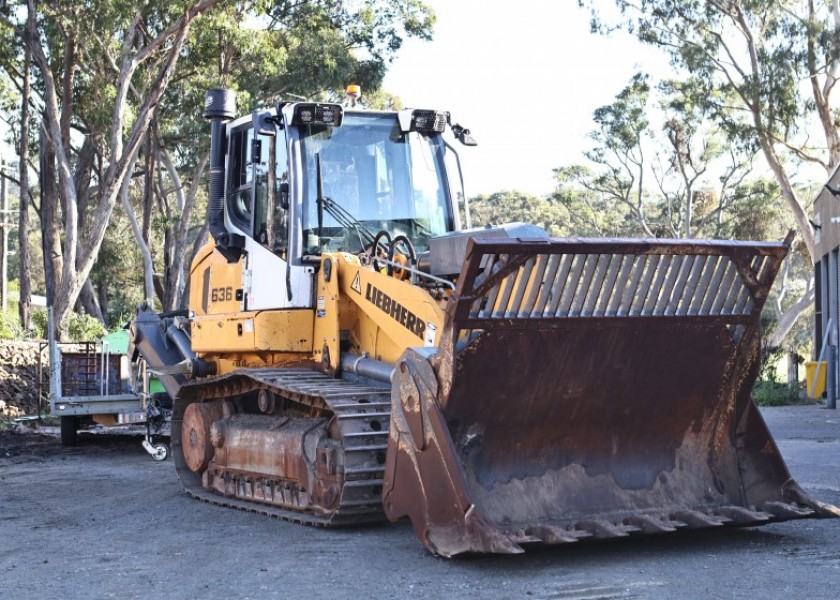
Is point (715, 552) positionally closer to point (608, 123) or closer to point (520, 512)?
point (520, 512)

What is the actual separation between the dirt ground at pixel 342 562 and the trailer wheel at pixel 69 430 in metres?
5.82

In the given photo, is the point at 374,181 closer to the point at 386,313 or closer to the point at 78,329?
the point at 386,313

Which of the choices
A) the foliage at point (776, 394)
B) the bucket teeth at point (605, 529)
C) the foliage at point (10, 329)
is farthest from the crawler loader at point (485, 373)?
the foliage at point (776, 394)

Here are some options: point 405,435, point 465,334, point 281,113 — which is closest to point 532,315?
point 465,334

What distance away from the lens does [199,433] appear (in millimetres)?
10344

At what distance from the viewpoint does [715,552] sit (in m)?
7.16

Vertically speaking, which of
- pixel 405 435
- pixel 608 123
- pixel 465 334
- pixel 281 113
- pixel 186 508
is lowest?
pixel 186 508

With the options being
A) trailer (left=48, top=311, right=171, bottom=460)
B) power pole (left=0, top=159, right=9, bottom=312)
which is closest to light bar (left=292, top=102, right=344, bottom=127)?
trailer (left=48, top=311, right=171, bottom=460)

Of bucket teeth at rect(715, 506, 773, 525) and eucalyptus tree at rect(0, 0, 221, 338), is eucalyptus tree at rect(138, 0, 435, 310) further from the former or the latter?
bucket teeth at rect(715, 506, 773, 525)

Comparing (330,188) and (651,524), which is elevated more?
(330,188)

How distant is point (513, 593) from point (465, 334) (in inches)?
60.2

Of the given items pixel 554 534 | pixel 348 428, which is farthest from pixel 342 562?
pixel 554 534

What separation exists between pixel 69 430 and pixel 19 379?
641cm

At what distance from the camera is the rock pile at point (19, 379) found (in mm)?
20953
